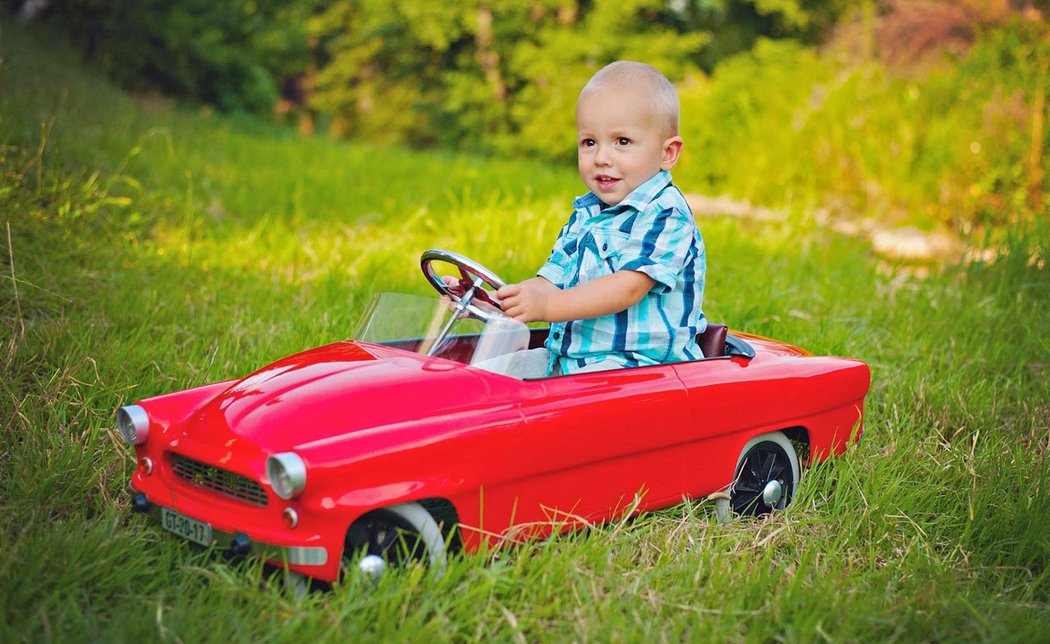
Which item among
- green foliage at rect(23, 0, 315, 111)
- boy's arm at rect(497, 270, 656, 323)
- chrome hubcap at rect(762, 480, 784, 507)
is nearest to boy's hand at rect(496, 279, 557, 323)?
boy's arm at rect(497, 270, 656, 323)

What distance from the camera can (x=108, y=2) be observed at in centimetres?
1364

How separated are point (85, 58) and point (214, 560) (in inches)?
508

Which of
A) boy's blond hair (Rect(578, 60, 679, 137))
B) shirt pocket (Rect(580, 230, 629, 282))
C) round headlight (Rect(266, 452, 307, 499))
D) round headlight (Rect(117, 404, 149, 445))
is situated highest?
boy's blond hair (Rect(578, 60, 679, 137))

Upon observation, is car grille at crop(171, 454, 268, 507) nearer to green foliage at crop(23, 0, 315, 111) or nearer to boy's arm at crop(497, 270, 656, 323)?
boy's arm at crop(497, 270, 656, 323)

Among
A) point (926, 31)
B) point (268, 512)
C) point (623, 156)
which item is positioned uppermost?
point (926, 31)

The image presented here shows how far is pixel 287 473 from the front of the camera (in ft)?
7.01

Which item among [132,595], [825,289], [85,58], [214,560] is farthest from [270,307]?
[85,58]

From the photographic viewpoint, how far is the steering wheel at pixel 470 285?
112 inches

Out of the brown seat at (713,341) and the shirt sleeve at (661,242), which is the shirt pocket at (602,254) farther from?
the brown seat at (713,341)

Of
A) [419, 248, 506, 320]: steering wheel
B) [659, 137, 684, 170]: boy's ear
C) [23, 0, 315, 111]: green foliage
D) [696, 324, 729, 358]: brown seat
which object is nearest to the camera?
[419, 248, 506, 320]: steering wheel

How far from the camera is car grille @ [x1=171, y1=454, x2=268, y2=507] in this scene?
2324mm

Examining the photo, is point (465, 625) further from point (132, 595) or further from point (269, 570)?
point (132, 595)

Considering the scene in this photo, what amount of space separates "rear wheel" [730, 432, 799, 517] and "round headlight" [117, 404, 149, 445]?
5.69 ft

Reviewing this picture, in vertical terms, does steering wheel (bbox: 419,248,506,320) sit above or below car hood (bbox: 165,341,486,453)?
above
